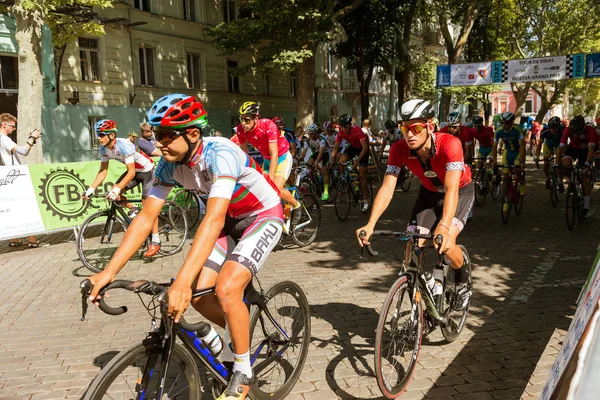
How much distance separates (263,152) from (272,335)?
4828 mm

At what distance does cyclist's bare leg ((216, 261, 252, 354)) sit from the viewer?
2.96 meters

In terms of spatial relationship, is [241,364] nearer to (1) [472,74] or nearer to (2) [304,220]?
(2) [304,220]

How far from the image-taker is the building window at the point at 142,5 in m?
24.9

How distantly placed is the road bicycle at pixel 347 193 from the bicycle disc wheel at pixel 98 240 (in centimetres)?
466

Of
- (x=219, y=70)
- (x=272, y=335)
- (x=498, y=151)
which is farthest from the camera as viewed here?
(x=219, y=70)

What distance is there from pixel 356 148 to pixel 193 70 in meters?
18.5

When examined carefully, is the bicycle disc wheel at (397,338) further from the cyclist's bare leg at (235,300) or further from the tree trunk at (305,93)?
the tree trunk at (305,93)

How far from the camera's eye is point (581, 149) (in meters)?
10.2

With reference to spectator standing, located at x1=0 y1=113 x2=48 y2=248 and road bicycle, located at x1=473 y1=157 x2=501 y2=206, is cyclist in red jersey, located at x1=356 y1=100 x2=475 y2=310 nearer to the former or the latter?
spectator standing, located at x1=0 y1=113 x2=48 y2=248

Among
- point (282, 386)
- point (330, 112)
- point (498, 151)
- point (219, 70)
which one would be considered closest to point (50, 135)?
point (219, 70)

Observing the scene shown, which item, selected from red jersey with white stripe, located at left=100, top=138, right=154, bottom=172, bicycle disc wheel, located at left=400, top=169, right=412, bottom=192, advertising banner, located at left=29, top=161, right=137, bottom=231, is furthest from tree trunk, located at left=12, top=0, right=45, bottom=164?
bicycle disc wheel, located at left=400, top=169, right=412, bottom=192

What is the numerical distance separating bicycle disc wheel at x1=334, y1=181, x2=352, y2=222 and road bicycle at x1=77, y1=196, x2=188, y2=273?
11.4 feet

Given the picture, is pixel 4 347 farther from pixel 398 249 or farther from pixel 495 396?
pixel 398 249

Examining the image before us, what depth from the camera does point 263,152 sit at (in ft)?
26.7
